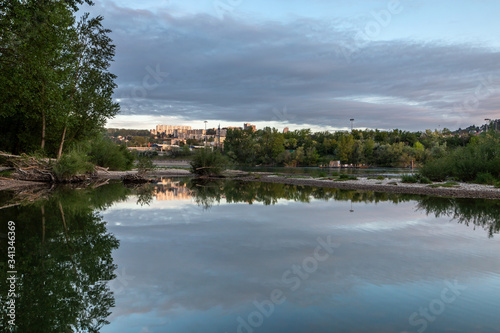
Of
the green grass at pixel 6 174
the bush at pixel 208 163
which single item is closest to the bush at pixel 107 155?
the bush at pixel 208 163

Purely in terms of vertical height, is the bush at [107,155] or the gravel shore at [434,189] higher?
the bush at [107,155]

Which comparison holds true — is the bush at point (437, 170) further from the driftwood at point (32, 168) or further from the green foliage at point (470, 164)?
the driftwood at point (32, 168)

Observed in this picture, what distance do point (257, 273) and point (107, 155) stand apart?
34762 millimetres

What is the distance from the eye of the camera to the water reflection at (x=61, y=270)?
431 centimetres

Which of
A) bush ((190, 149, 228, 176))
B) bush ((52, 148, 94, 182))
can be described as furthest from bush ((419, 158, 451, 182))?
bush ((52, 148, 94, 182))

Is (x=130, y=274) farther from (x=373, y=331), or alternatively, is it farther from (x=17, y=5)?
(x=17, y=5)

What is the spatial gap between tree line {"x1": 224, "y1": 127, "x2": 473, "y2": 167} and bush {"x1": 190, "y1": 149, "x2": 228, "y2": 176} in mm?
35965

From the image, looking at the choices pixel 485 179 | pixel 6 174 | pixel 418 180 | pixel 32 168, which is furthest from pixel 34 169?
pixel 485 179

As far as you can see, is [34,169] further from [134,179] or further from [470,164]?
[470,164]

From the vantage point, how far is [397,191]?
71.4ft

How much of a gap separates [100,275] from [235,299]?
7.93 feet

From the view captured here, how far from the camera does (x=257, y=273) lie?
604 centimetres

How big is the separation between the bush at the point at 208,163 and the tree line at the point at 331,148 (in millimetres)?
35965

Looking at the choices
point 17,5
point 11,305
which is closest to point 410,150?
point 17,5
